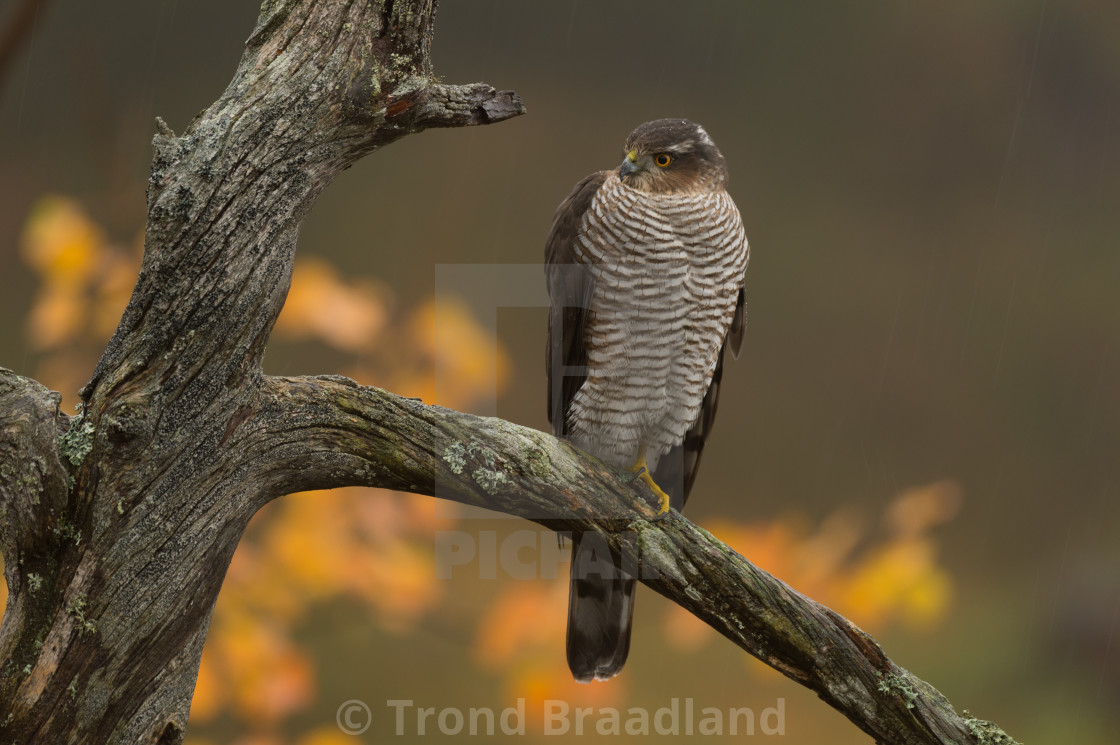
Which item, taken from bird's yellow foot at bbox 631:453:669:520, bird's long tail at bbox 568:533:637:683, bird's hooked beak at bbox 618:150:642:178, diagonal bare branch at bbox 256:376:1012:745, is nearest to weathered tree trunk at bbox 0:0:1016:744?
diagonal bare branch at bbox 256:376:1012:745

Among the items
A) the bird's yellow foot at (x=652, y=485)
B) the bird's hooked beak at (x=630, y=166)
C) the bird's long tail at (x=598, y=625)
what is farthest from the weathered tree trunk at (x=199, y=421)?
the bird's long tail at (x=598, y=625)

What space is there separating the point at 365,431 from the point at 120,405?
1.39 ft

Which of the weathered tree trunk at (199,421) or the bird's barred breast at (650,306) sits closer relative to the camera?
the weathered tree trunk at (199,421)

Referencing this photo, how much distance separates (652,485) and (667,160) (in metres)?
0.80

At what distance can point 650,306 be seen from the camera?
2213 millimetres

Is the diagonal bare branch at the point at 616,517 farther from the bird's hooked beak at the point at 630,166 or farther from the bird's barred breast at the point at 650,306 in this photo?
the bird's hooked beak at the point at 630,166

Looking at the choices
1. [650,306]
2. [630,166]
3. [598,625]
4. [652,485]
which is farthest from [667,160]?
[598,625]

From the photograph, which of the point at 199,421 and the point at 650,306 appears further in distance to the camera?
the point at 650,306

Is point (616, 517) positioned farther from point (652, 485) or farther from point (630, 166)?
point (630, 166)

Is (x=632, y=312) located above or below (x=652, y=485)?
above

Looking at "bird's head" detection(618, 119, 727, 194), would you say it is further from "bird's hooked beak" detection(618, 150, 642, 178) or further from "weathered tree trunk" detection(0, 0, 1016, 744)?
"weathered tree trunk" detection(0, 0, 1016, 744)

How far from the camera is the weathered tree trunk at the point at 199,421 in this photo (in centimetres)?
153

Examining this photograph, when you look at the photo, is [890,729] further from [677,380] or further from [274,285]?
[274,285]

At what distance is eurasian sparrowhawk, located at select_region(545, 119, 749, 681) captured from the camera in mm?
2203
